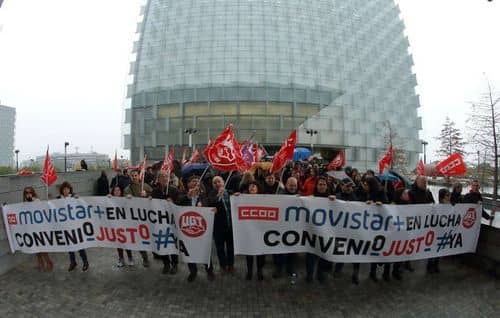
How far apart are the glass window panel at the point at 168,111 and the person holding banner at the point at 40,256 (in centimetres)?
4149

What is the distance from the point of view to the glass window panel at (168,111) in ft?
152

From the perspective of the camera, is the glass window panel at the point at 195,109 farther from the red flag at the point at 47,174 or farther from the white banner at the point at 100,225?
the white banner at the point at 100,225

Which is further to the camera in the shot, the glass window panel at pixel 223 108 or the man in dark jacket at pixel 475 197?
the glass window panel at pixel 223 108

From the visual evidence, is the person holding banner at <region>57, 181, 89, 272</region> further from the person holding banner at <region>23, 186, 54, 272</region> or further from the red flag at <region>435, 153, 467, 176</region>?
the red flag at <region>435, 153, 467, 176</region>

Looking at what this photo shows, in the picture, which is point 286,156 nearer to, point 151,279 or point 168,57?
point 151,279

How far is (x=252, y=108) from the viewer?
1774 inches

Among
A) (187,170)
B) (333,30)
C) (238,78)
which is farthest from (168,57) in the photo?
(187,170)

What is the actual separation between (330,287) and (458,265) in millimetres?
3064

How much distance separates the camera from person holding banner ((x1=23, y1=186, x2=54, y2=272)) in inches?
226

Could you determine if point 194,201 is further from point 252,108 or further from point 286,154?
point 252,108

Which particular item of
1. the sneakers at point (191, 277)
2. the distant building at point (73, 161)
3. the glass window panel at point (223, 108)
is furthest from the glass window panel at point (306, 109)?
the sneakers at point (191, 277)

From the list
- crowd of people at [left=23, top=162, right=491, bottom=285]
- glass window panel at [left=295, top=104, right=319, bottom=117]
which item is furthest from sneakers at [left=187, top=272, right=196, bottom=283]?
glass window panel at [left=295, top=104, right=319, bottom=117]

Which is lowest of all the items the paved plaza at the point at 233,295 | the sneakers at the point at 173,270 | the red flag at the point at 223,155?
the paved plaza at the point at 233,295

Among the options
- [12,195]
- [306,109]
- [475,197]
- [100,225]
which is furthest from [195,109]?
[475,197]
